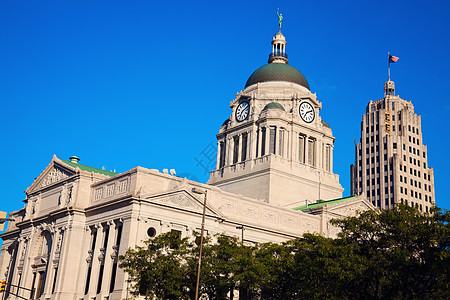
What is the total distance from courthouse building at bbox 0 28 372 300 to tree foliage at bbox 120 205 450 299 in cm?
595

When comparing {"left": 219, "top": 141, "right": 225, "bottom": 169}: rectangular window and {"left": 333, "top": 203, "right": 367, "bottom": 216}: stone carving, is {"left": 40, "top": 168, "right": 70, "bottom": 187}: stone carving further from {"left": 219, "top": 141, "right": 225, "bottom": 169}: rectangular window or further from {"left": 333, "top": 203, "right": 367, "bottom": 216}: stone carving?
{"left": 333, "top": 203, "right": 367, "bottom": 216}: stone carving

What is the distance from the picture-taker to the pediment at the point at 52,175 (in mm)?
72688

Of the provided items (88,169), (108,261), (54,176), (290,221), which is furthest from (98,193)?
(290,221)

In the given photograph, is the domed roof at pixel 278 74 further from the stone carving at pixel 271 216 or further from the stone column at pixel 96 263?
the stone column at pixel 96 263

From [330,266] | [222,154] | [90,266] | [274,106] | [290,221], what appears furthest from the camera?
[222,154]

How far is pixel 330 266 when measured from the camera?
47406 mm

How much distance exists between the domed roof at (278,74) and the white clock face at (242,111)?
14.0 ft

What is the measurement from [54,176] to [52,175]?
700mm

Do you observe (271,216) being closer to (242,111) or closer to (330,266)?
(330,266)

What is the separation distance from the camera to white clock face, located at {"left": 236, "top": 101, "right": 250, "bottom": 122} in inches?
3851

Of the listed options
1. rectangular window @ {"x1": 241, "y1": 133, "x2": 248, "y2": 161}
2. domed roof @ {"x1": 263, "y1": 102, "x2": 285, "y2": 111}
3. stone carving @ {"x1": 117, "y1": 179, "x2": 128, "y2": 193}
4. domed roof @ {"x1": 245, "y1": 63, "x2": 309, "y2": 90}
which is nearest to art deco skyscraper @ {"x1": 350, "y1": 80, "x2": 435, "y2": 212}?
domed roof @ {"x1": 245, "y1": 63, "x2": 309, "y2": 90}

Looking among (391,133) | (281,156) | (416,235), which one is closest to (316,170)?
(281,156)

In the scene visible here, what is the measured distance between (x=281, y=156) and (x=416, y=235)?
4287 centimetres

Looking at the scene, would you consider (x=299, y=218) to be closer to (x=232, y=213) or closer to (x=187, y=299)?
(x=232, y=213)
